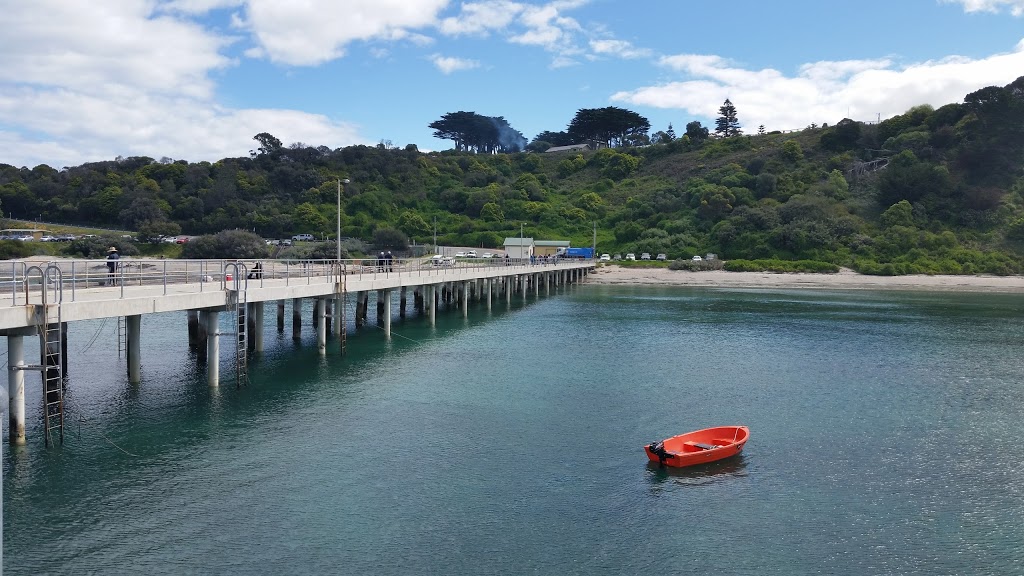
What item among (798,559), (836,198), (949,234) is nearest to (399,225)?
(836,198)

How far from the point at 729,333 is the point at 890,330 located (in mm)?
11779

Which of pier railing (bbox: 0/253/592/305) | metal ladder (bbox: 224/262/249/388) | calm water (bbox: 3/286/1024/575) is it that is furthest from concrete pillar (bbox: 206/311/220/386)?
pier railing (bbox: 0/253/592/305)

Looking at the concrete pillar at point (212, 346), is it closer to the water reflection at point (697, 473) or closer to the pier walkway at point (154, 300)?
the pier walkway at point (154, 300)

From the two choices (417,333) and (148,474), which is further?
(417,333)

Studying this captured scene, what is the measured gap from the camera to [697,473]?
21.2 m

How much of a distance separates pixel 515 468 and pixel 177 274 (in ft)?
62.0

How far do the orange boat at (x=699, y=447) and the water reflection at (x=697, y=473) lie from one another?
16 centimetres

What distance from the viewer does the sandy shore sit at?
88.8 metres

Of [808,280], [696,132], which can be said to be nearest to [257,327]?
[808,280]

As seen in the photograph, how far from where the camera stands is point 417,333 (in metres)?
47.1

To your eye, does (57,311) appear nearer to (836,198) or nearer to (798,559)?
(798,559)

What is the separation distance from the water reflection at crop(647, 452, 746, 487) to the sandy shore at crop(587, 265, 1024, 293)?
75.2 meters

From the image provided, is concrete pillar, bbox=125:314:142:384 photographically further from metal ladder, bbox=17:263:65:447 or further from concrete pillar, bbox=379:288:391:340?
concrete pillar, bbox=379:288:391:340

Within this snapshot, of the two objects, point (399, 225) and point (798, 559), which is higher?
point (399, 225)
